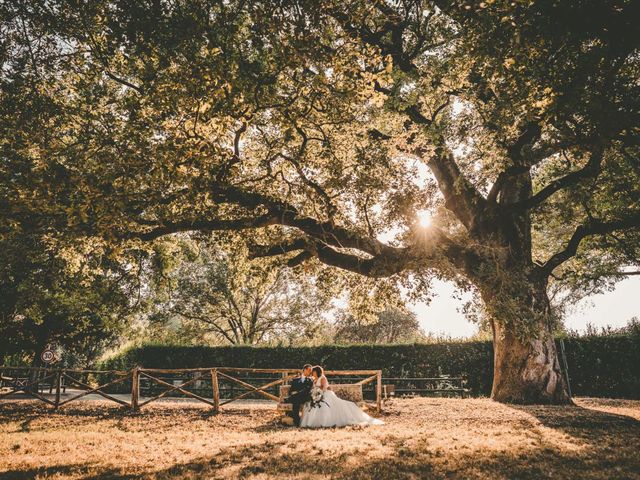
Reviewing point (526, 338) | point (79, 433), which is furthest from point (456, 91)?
point (79, 433)

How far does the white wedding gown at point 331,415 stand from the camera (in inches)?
397

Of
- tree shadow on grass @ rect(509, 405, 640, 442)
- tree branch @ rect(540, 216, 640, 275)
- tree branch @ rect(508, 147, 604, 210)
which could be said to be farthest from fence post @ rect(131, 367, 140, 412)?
tree branch @ rect(540, 216, 640, 275)

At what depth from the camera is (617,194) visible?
540 inches

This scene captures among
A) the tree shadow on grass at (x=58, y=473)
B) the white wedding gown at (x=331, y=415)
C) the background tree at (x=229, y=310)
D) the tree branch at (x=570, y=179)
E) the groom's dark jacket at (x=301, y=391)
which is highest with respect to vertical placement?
the tree branch at (x=570, y=179)

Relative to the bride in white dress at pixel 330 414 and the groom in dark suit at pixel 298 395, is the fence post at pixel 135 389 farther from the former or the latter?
the bride in white dress at pixel 330 414

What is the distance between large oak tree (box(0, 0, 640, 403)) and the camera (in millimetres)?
6492

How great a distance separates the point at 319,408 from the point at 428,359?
13.1 meters

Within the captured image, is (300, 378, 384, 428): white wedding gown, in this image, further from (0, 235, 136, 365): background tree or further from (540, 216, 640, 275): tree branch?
(0, 235, 136, 365): background tree

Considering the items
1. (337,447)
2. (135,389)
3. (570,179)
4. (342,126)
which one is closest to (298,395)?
(337,447)

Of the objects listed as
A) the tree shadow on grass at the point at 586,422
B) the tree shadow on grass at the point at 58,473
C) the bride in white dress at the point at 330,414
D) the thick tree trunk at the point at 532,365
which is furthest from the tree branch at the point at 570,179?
the tree shadow on grass at the point at 58,473

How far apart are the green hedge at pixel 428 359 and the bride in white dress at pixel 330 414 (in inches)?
476

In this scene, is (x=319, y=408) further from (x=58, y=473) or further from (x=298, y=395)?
(x=58, y=473)

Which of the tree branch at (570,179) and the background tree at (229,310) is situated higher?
the tree branch at (570,179)

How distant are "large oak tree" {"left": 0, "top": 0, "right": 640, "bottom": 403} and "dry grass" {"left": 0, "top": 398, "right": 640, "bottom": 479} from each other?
3.46m
